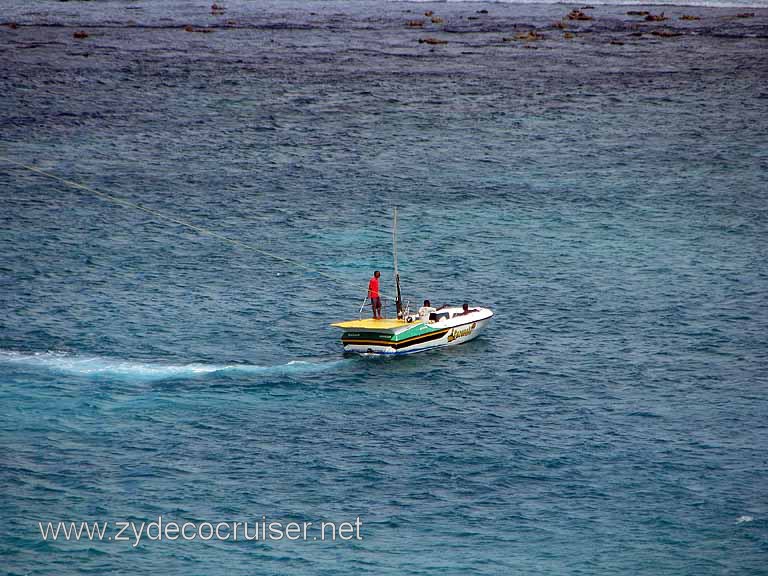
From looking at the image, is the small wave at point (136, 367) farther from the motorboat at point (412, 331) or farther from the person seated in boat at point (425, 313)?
the person seated in boat at point (425, 313)

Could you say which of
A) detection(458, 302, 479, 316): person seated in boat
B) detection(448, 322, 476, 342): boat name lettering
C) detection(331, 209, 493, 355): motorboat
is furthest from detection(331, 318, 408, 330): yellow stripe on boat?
detection(458, 302, 479, 316): person seated in boat

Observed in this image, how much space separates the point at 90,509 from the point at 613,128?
3359 inches

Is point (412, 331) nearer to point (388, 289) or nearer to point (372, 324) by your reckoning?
point (372, 324)

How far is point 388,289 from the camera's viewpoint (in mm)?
73938

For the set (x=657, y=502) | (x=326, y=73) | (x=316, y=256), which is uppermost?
(x=326, y=73)

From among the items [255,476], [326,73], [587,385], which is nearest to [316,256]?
[587,385]

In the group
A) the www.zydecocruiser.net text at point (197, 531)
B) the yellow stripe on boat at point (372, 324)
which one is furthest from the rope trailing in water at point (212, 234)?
the www.zydecocruiser.net text at point (197, 531)

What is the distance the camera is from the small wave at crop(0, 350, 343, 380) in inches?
2394

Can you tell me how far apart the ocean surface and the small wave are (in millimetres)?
184

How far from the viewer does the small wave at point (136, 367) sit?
2394 inches

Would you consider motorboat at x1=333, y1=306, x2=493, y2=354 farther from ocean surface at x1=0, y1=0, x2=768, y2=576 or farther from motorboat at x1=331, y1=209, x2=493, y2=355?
ocean surface at x1=0, y1=0, x2=768, y2=576

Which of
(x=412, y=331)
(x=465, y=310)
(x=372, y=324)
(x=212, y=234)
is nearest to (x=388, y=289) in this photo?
(x=465, y=310)

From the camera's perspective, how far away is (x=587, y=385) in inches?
2367

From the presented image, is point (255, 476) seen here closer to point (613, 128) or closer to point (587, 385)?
point (587, 385)
